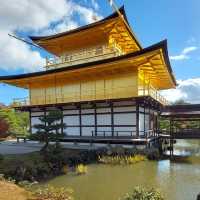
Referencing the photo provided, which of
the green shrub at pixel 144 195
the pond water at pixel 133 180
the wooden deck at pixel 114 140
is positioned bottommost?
the pond water at pixel 133 180

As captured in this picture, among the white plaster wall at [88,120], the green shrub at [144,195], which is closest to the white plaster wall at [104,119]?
the white plaster wall at [88,120]

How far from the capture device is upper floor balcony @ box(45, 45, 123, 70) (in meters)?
24.5

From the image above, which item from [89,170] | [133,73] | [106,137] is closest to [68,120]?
[106,137]

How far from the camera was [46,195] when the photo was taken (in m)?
9.33

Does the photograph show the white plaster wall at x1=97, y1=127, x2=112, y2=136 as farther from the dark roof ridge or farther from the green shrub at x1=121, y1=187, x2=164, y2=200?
the green shrub at x1=121, y1=187, x2=164, y2=200

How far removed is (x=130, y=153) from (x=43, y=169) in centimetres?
716

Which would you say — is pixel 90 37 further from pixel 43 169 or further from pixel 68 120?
pixel 43 169

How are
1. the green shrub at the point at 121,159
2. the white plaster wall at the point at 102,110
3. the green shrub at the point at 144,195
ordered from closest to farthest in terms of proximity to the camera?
the green shrub at the point at 144,195 → the green shrub at the point at 121,159 → the white plaster wall at the point at 102,110

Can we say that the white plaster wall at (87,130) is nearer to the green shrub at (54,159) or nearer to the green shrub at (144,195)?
the green shrub at (54,159)

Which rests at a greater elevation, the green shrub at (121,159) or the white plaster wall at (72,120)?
the white plaster wall at (72,120)

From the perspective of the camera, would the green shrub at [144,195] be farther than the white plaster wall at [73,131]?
No

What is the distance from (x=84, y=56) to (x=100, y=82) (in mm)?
3984

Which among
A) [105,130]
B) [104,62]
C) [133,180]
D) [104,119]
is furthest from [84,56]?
[133,180]

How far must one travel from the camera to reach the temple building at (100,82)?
22000mm
